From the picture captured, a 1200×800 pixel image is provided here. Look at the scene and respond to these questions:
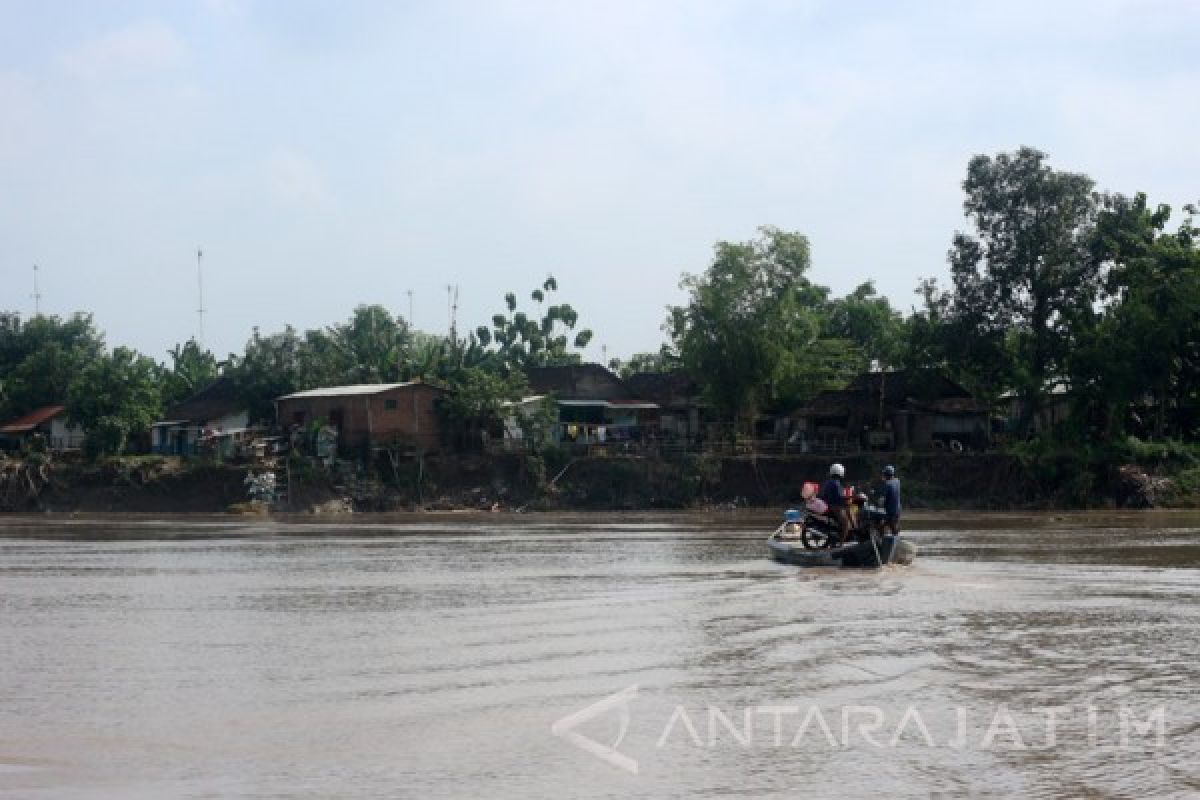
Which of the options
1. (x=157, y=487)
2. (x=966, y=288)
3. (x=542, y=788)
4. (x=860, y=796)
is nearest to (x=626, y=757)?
(x=542, y=788)

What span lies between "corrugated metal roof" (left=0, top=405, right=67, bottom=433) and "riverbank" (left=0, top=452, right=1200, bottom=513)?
22.2 ft

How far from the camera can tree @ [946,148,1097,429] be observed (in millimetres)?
48625

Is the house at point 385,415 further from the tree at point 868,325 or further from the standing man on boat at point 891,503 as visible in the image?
the standing man on boat at point 891,503

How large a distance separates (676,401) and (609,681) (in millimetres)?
48762

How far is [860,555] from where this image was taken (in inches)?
883

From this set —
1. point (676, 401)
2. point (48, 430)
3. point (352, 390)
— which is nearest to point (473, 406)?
point (352, 390)

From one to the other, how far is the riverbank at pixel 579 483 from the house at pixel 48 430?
487 centimetres

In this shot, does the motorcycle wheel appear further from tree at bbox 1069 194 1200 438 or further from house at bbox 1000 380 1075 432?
house at bbox 1000 380 1075 432

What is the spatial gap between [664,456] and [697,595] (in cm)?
3277

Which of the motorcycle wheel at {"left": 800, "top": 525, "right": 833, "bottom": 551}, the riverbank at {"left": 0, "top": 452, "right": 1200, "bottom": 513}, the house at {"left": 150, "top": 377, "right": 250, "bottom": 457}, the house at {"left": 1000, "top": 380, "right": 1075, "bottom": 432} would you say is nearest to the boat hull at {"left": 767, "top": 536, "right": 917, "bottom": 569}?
the motorcycle wheel at {"left": 800, "top": 525, "right": 833, "bottom": 551}

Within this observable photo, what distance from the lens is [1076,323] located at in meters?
48.2

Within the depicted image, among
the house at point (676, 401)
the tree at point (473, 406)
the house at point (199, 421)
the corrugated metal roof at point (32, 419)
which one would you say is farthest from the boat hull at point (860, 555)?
the corrugated metal roof at point (32, 419)

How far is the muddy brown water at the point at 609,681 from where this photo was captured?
9344 mm

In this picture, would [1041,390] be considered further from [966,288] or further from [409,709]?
[409,709]
